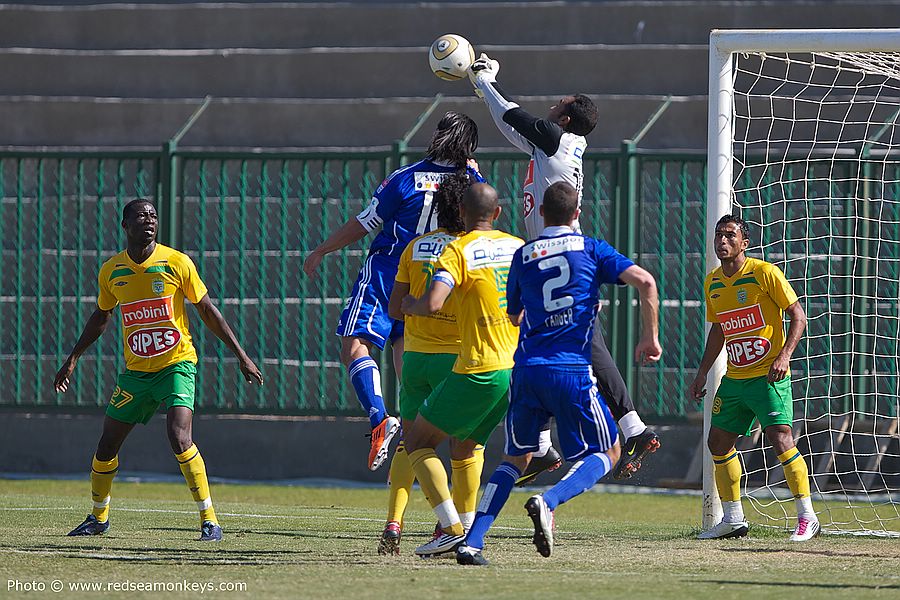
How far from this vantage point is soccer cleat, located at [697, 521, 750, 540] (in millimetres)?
8523

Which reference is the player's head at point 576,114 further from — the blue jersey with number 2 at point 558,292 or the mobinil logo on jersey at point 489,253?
the blue jersey with number 2 at point 558,292

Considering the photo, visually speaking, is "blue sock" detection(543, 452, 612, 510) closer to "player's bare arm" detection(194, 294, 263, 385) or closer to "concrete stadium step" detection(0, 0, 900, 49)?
"player's bare arm" detection(194, 294, 263, 385)

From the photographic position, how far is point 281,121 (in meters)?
15.3

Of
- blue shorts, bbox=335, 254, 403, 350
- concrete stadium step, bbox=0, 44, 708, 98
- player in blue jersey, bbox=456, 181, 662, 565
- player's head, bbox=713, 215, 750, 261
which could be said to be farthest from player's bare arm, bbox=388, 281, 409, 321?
concrete stadium step, bbox=0, 44, 708, 98

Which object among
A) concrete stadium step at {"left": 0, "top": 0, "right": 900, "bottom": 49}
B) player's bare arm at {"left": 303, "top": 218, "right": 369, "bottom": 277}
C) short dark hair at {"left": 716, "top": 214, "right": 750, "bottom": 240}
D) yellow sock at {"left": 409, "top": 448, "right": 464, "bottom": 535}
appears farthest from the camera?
concrete stadium step at {"left": 0, "top": 0, "right": 900, "bottom": 49}

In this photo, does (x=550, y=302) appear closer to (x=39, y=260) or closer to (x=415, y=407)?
(x=415, y=407)

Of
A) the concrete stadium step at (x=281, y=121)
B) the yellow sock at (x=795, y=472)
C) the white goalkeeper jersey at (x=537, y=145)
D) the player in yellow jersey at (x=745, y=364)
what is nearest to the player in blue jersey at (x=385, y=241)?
the white goalkeeper jersey at (x=537, y=145)

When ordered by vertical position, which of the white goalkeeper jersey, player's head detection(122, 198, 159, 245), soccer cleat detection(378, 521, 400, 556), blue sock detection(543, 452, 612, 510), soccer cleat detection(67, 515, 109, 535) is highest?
the white goalkeeper jersey

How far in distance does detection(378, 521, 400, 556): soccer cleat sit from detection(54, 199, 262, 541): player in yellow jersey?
1.09 metres

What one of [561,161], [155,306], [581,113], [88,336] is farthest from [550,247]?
[88,336]

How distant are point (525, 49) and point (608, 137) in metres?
1.62

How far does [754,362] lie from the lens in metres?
8.41

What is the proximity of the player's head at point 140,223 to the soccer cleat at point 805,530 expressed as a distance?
398 cm

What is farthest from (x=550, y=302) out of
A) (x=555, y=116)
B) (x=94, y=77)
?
(x=94, y=77)
